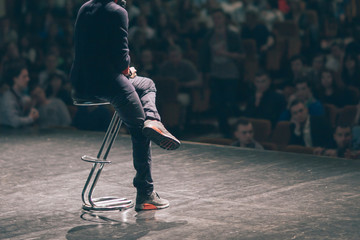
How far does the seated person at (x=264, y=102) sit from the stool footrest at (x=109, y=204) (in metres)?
3.53

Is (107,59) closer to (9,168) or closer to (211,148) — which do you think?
(9,168)

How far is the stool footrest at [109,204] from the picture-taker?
406cm

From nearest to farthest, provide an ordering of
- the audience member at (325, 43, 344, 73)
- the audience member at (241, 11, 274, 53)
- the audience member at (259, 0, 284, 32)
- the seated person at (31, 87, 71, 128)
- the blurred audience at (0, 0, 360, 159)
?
the seated person at (31, 87, 71, 128), the blurred audience at (0, 0, 360, 159), the audience member at (325, 43, 344, 73), the audience member at (241, 11, 274, 53), the audience member at (259, 0, 284, 32)

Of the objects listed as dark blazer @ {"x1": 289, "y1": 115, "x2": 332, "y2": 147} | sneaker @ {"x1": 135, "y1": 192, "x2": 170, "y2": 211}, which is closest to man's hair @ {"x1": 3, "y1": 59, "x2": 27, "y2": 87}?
dark blazer @ {"x1": 289, "y1": 115, "x2": 332, "y2": 147}

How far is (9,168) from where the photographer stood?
519 centimetres

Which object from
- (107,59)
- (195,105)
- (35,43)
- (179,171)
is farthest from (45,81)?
(107,59)

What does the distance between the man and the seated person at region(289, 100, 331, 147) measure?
9.36 feet

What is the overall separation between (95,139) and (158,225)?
2.54 m

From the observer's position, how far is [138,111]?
12.7ft

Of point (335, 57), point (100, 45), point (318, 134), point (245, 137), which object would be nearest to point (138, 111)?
point (100, 45)

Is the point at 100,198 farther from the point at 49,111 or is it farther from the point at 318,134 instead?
the point at 49,111

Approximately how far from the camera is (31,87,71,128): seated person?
24.4 ft

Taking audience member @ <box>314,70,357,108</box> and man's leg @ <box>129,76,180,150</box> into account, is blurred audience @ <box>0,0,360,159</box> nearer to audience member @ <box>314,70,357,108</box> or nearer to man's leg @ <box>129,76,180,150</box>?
audience member @ <box>314,70,357,108</box>

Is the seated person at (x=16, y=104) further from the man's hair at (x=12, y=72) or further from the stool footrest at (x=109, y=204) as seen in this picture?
the stool footrest at (x=109, y=204)
